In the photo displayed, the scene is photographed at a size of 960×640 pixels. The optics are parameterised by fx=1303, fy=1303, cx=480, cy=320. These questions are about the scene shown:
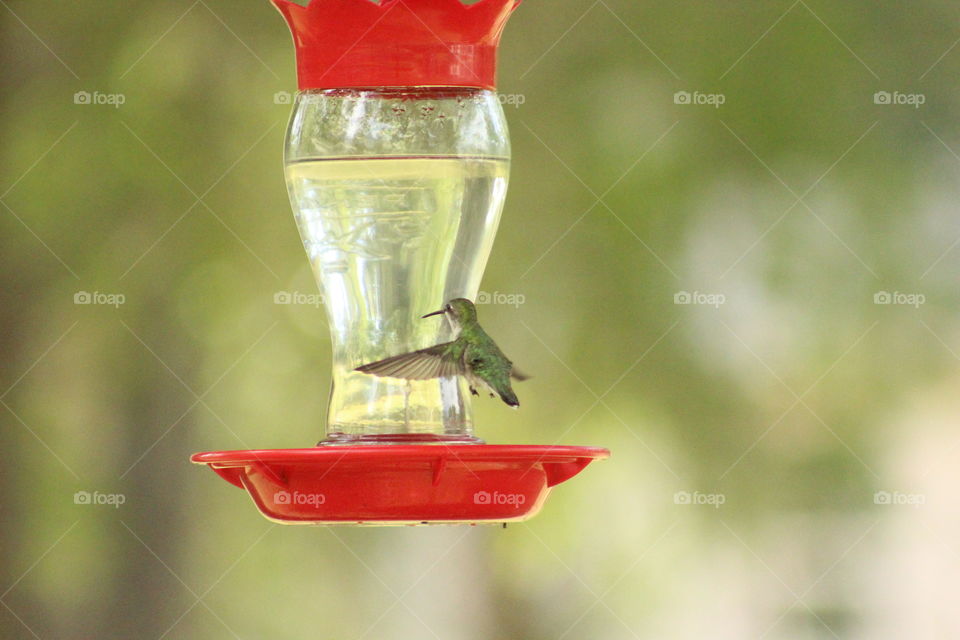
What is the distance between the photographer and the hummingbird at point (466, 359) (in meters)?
1.88

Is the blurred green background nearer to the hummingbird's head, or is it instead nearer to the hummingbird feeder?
the hummingbird feeder

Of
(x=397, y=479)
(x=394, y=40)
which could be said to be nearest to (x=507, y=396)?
(x=397, y=479)

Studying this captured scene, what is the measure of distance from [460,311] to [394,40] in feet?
1.36

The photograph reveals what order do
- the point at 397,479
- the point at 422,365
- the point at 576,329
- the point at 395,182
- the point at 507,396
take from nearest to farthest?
the point at 397,479 < the point at 422,365 < the point at 507,396 < the point at 395,182 < the point at 576,329

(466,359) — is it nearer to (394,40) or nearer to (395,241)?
(395,241)

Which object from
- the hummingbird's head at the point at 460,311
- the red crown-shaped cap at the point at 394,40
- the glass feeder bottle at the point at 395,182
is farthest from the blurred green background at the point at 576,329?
the red crown-shaped cap at the point at 394,40

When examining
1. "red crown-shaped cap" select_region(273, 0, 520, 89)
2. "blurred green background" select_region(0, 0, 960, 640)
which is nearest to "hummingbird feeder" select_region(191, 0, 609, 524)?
"red crown-shaped cap" select_region(273, 0, 520, 89)

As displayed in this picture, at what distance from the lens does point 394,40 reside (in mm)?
1854

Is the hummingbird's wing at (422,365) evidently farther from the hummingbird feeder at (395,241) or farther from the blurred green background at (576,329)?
the blurred green background at (576,329)

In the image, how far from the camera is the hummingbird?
188cm

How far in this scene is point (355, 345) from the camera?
6.89 feet

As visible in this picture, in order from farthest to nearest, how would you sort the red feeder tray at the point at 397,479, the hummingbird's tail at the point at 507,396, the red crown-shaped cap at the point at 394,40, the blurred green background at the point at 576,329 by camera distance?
1. the blurred green background at the point at 576,329
2. the hummingbird's tail at the point at 507,396
3. the red crown-shaped cap at the point at 394,40
4. the red feeder tray at the point at 397,479

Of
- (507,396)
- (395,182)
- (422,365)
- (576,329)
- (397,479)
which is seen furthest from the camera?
(576,329)

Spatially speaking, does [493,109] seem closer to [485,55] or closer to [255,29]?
[485,55]
